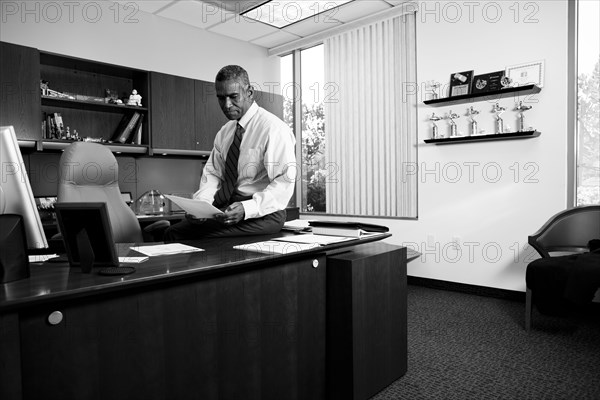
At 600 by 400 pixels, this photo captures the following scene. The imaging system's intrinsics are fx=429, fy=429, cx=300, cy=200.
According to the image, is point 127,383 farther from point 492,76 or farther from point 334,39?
point 334,39

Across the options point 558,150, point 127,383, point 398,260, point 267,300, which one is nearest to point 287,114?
point 558,150

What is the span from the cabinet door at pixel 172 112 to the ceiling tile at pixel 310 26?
53.9 inches

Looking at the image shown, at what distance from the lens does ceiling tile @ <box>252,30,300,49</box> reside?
5.01 m

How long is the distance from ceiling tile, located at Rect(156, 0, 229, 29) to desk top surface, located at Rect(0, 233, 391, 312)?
3.24m

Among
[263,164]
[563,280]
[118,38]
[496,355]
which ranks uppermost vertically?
[118,38]

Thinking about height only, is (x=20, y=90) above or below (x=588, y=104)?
above

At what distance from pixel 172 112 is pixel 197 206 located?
264 cm

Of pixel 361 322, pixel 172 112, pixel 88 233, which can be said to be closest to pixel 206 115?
pixel 172 112

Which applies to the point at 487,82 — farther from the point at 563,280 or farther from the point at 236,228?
the point at 236,228

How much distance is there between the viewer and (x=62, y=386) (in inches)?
40.6

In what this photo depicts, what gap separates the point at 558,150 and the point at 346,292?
2.56 meters

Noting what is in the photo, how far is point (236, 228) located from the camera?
2.10 meters

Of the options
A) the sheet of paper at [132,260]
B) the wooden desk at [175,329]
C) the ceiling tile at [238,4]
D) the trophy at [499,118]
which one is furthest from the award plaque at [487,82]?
the sheet of paper at [132,260]

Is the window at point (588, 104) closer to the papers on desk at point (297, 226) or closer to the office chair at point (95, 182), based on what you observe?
the papers on desk at point (297, 226)
